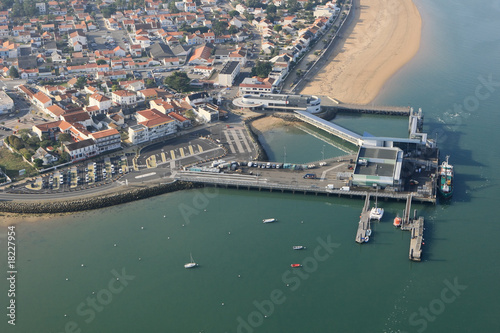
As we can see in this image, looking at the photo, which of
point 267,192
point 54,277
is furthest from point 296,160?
point 54,277

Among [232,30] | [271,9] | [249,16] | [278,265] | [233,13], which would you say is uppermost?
[271,9]

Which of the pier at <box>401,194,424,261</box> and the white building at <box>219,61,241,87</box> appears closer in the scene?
the pier at <box>401,194,424,261</box>

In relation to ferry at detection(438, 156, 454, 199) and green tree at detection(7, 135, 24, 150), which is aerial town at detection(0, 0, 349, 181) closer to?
green tree at detection(7, 135, 24, 150)

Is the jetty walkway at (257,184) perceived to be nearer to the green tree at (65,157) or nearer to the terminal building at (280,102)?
the green tree at (65,157)

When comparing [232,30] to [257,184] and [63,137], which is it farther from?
[257,184]

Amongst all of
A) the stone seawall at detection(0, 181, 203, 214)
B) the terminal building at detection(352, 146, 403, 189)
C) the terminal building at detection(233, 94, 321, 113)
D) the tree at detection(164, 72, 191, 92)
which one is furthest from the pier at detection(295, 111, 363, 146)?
the stone seawall at detection(0, 181, 203, 214)

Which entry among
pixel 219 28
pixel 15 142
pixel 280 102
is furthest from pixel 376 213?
pixel 219 28
